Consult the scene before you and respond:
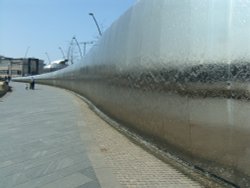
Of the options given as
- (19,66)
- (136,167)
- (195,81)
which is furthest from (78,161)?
(19,66)

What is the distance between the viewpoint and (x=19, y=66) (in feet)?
381

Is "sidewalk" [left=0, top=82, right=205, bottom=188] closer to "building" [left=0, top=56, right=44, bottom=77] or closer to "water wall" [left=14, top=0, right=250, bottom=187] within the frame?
"water wall" [left=14, top=0, right=250, bottom=187]

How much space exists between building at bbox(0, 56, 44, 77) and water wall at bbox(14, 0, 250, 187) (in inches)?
3799

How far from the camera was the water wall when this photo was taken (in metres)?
5.62

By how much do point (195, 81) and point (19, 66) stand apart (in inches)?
4458

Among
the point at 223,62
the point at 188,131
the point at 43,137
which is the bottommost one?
the point at 43,137

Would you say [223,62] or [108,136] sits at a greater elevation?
[223,62]

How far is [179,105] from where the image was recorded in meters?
7.46

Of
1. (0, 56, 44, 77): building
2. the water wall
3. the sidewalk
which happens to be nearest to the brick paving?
the sidewalk

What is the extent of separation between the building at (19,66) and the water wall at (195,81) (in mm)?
96501

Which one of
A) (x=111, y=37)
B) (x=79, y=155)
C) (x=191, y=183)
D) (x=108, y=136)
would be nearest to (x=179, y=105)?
(x=191, y=183)

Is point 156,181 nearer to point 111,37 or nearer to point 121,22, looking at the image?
point 121,22

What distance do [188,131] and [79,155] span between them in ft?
7.58

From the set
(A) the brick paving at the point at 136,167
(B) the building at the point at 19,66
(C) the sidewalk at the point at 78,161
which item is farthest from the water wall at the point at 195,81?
(B) the building at the point at 19,66
